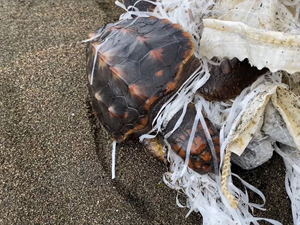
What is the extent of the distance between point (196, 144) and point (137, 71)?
34cm

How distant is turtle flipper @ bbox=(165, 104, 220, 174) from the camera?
1320mm

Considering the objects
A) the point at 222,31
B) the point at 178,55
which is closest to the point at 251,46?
A: the point at 222,31

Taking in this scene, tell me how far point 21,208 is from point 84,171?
26 cm

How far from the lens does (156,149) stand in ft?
4.87

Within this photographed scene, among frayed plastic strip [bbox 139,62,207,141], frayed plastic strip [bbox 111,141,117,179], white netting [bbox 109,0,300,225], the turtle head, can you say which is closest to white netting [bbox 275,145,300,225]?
white netting [bbox 109,0,300,225]

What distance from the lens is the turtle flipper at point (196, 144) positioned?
1.32 metres

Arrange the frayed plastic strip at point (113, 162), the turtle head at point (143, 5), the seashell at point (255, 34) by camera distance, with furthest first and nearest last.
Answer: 1. the turtle head at point (143, 5)
2. the frayed plastic strip at point (113, 162)
3. the seashell at point (255, 34)

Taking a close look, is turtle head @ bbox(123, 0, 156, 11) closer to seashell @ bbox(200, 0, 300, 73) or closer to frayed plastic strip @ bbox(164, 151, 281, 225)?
seashell @ bbox(200, 0, 300, 73)

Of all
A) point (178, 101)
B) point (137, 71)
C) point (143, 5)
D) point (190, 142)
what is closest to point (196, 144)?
point (190, 142)

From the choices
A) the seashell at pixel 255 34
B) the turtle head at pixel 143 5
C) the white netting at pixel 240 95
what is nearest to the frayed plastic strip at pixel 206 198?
the white netting at pixel 240 95

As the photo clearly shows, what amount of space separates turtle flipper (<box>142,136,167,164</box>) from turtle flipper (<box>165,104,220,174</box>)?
90mm

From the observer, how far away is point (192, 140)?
1.33m

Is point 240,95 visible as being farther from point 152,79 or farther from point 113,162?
point 113,162

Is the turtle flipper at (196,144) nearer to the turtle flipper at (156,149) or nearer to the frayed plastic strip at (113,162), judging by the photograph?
the turtle flipper at (156,149)
